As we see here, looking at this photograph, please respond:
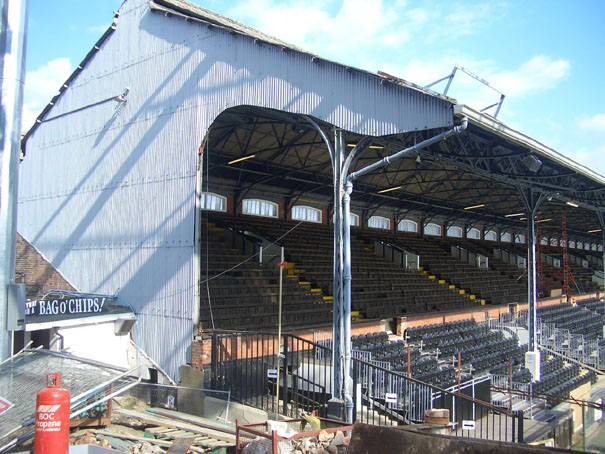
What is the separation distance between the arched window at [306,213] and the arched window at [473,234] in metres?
21.0

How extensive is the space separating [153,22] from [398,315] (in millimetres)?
14622

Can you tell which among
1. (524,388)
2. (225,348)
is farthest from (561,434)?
(225,348)

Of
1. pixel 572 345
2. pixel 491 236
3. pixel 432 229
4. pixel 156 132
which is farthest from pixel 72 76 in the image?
pixel 491 236

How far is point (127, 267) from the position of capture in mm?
13602

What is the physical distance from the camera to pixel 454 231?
144ft

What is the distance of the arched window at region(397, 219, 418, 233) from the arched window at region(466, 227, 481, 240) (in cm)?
907

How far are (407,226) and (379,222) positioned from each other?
11.7ft

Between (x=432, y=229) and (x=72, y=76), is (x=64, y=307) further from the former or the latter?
(x=432, y=229)

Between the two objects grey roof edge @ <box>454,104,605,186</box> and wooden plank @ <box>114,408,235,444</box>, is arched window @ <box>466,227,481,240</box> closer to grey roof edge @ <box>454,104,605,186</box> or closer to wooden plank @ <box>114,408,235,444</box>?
grey roof edge @ <box>454,104,605,186</box>

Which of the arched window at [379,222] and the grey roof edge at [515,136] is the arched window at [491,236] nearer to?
the arched window at [379,222]

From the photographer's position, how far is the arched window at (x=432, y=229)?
39844mm

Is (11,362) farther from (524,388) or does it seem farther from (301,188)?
(301,188)

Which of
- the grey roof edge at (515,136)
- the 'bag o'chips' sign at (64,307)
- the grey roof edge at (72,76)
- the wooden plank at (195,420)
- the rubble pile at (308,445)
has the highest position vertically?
the grey roof edge at (72,76)

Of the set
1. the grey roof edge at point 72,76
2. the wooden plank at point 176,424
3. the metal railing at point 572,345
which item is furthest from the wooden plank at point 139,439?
the metal railing at point 572,345
